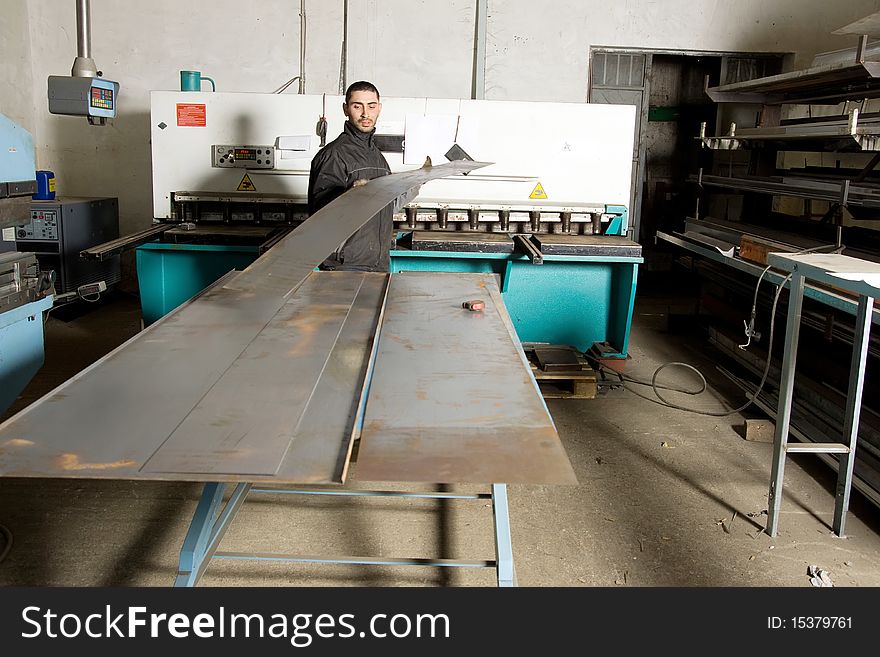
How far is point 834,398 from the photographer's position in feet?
9.32

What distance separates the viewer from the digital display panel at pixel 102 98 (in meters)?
2.57

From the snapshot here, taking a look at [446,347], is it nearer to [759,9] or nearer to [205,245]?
[205,245]

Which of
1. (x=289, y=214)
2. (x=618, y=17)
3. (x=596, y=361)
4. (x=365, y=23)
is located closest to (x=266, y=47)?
(x=365, y=23)

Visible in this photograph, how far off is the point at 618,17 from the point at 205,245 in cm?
321

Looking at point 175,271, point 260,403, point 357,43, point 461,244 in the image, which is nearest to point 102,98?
point 175,271

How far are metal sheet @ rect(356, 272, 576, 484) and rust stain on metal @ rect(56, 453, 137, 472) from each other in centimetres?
34

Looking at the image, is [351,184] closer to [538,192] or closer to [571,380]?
[538,192]

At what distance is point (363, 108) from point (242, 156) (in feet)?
3.01

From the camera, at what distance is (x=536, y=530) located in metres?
2.21

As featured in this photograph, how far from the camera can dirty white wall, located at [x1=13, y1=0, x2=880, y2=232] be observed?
16.0 feet

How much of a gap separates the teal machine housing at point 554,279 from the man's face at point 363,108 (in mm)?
632

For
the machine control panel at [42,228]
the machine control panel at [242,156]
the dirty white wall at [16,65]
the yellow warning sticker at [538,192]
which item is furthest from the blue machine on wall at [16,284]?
the dirty white wall at [16,65]
